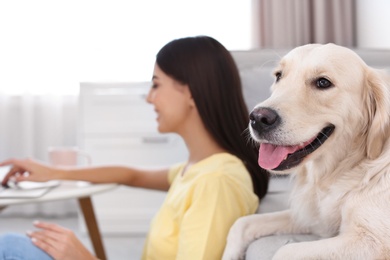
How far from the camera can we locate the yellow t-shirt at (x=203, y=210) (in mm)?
1265

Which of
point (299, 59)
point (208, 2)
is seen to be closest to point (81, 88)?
point (208, 2)

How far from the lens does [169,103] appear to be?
5.12 feet

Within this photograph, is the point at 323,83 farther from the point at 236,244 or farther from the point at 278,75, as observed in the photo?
the point at 236,244

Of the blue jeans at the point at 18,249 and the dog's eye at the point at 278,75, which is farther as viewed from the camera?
the blue jeans at the point at 18,249

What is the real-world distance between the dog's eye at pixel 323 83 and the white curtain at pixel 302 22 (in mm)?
2760

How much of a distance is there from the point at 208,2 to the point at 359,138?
300cm

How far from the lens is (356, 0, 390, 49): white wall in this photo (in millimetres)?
3127

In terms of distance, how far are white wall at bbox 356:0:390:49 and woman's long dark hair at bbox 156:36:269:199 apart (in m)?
1.85

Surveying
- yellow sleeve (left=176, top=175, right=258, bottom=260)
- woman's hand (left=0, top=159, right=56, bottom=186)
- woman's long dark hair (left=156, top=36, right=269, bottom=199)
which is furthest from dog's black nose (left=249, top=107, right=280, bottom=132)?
woman's hand (left=0, top=159, right=56, bottom=186)

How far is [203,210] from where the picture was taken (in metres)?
1.27

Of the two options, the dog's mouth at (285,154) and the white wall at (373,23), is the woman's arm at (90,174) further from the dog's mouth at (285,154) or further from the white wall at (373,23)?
the white wall at (373,23)

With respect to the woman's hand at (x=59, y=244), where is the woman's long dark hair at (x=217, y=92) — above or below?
above

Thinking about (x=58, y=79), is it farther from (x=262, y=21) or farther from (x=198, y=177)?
(x=198, y=177)

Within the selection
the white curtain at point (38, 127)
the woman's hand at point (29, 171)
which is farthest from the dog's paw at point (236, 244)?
the white curtain at point (38, 127)
